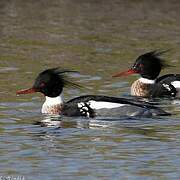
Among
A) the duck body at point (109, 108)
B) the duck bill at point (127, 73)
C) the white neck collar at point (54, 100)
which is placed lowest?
the duck body at point (109, 108)

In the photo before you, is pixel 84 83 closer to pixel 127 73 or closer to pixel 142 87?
pixel 127 73

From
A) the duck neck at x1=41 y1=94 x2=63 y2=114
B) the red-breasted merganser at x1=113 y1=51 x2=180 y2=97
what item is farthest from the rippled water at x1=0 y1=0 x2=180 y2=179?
the red-breasted merganser at x1=113 y1=51 x2=180 y2=97

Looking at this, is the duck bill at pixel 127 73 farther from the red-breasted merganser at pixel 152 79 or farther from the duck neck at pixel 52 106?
the duck neck at pixel 52 106

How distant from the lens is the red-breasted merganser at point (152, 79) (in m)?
18.9

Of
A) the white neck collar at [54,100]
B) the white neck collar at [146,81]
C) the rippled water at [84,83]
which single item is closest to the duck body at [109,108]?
the rippled water at [84,83]

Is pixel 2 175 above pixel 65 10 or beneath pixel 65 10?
beneath

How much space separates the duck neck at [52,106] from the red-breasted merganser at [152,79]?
2658 millimetres

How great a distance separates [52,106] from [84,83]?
295cm

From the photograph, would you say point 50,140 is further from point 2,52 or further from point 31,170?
point 2,52

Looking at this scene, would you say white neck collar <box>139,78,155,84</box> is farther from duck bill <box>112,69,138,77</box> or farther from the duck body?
the duck body

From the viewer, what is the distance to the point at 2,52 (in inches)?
888

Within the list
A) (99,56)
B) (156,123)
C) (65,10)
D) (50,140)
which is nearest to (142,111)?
(156,123)

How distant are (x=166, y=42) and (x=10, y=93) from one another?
6953 millimetres

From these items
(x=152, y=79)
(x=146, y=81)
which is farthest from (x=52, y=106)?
(x=152, y=79)
